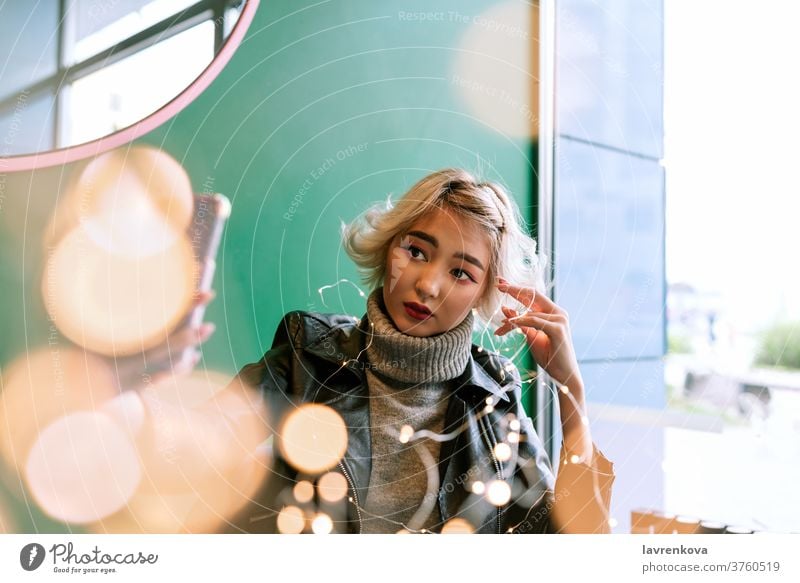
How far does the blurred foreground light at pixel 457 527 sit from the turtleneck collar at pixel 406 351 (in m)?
0.12

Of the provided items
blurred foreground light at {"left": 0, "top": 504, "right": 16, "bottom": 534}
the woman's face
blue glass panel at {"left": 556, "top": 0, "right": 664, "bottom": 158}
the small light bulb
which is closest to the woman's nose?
the woman's face

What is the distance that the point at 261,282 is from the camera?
22.5 inches

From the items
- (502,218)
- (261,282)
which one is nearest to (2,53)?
(261,282)

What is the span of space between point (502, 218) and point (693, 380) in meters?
0.28

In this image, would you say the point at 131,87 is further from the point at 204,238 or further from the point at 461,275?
the point at 461,275

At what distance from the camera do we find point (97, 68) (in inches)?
21.2

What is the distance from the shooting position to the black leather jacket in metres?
0.55

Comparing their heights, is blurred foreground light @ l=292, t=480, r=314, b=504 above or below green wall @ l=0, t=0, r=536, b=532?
below

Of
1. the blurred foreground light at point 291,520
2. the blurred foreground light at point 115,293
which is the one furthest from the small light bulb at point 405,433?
the blurred foreground light at point 115,293

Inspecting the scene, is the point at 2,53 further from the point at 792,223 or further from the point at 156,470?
the point at 792,223

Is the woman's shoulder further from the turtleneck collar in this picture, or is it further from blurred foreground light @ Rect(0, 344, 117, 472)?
blurred foreground light @ Rect(0, 344, 117, 472)

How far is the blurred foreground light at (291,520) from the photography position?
551 mm

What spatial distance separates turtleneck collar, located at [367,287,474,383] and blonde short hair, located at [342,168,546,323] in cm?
3
